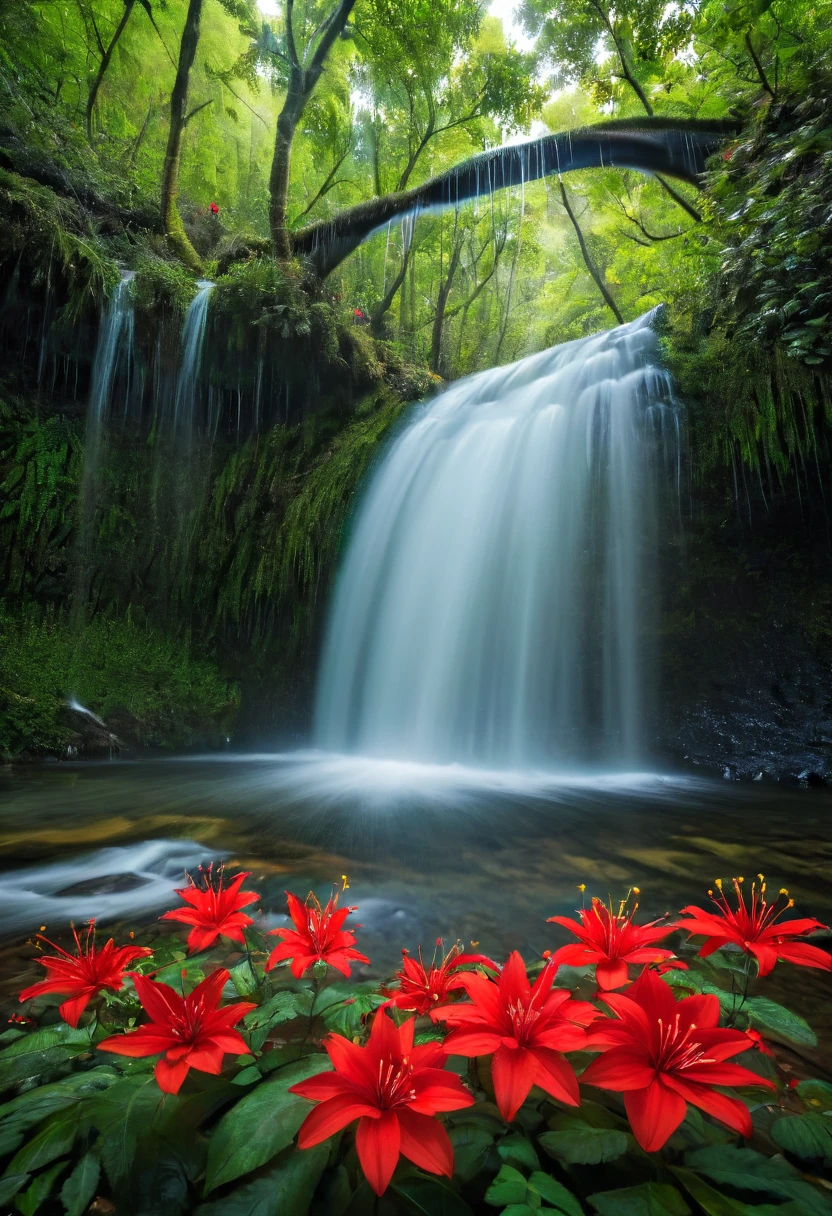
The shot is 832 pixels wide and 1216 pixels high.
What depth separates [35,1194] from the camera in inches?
30.3

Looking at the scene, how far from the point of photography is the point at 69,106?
460 inches

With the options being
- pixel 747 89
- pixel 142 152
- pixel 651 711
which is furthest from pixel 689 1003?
pixel 142 152

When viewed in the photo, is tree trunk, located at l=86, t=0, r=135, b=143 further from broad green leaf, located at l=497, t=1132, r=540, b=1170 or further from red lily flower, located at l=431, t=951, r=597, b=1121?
broad green leaf, located at l=497, t=1132, r=540, b=1170

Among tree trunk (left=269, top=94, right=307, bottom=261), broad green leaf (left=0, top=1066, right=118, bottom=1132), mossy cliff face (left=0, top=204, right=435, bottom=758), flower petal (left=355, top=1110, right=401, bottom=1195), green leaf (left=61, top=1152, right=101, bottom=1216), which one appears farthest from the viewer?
tree trunk (left=269, top=94, right=307, bottom=261)

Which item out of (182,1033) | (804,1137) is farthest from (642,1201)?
(182,1033)

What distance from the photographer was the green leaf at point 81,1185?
2.47 feet

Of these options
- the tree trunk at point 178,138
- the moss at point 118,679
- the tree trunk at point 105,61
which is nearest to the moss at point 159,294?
the tree trunk at point 178,138

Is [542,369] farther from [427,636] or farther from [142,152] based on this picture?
[142,152]

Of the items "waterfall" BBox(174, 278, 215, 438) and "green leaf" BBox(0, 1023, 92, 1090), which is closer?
"green leaf" BBox(0, 1023, 92, 1090)

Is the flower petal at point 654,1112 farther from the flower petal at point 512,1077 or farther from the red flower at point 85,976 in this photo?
the red flower at point 85,976

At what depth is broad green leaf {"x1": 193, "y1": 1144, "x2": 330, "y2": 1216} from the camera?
28.7 inches

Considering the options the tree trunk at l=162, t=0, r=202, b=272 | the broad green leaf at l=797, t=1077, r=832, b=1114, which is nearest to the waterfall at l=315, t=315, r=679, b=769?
the broad green leaf at l=797, t=1077, r=832, b=1114

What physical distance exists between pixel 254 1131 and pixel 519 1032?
0.39 metres

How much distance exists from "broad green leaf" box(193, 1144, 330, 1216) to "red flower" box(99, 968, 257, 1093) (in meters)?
0.14
